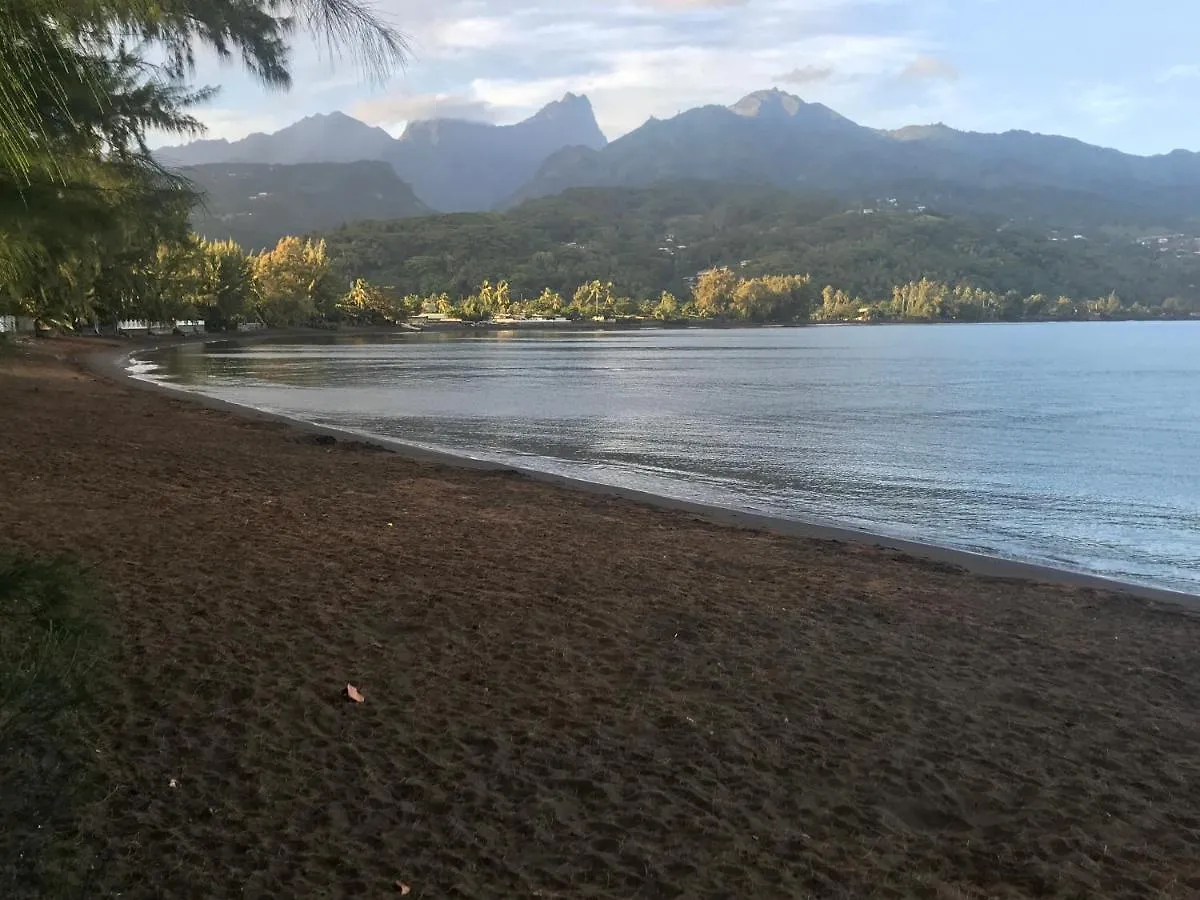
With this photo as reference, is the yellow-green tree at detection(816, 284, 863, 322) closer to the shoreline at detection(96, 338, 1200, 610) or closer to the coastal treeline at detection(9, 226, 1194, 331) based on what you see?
the coastal treeline at detection(9, 226, 1194, 331)

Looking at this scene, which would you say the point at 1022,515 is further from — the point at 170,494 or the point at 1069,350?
the point at 1069,350

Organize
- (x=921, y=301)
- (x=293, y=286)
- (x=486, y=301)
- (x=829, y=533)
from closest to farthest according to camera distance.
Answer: (x=829, y=533)
(x=293, y=286)
(x=486, y=301)
(x=921, y=301)

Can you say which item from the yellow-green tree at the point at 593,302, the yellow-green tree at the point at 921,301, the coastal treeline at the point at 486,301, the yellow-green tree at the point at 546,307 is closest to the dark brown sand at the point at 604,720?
the coastal treeline at the point at 486,301

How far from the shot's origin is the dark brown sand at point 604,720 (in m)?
3.32

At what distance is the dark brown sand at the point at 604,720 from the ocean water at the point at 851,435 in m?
4.84

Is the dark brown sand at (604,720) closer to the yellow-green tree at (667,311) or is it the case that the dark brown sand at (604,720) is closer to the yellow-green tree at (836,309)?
the yellow-green tree at (667,311)

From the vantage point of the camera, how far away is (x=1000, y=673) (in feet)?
19.2

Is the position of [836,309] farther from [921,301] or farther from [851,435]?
[851,435]

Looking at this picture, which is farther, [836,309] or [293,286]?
[836,309]

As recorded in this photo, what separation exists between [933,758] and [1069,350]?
274ft

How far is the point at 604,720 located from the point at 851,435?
19.9 m

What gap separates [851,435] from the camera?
2356cm

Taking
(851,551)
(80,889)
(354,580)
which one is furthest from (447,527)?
(80,889)

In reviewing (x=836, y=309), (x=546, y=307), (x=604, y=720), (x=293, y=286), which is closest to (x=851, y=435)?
(x=604, y=720)
